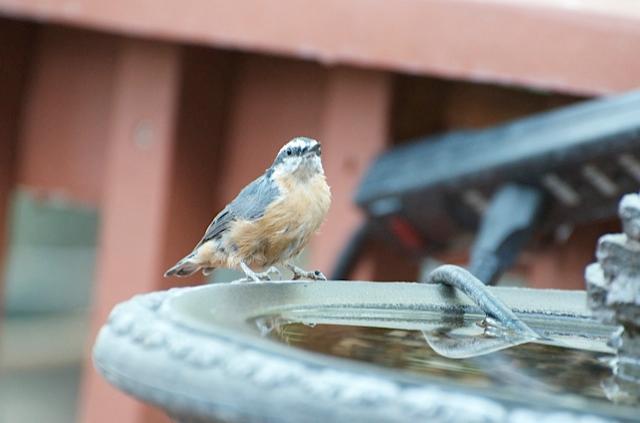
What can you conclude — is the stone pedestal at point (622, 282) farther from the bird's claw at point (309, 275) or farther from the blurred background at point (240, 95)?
the blurred background at point (240, 95)

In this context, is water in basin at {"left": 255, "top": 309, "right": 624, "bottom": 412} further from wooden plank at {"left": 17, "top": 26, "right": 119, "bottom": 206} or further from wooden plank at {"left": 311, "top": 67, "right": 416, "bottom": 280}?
wooden plank at {"left": 17, "top": 26, "right": 119, "bottom": 206}

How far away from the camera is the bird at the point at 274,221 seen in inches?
104

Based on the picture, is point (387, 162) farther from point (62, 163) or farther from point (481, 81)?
point (62, 163)

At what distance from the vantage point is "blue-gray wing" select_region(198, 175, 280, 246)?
2.66 metres

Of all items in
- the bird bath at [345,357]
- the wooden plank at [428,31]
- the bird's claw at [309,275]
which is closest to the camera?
the bird bath at [345,357]

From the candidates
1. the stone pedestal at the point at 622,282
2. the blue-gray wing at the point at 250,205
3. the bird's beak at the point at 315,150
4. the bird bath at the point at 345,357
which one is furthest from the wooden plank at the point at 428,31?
the stone pedestal at the point at 622,282

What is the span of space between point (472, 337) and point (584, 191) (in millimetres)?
1661

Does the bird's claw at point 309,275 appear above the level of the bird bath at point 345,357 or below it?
below

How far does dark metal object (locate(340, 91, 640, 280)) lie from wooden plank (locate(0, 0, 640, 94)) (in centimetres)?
15

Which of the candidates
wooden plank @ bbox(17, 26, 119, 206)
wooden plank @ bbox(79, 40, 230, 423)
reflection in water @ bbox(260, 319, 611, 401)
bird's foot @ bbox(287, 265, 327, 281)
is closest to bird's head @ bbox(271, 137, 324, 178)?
bird's foot @ bbox(287, 265, 327, 281)

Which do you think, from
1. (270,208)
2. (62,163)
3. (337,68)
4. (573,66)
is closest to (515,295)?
(270,208)

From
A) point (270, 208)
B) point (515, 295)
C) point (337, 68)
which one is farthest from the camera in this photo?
point (337, 68)

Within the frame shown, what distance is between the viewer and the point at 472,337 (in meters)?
1.93

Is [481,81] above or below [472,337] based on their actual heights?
above
